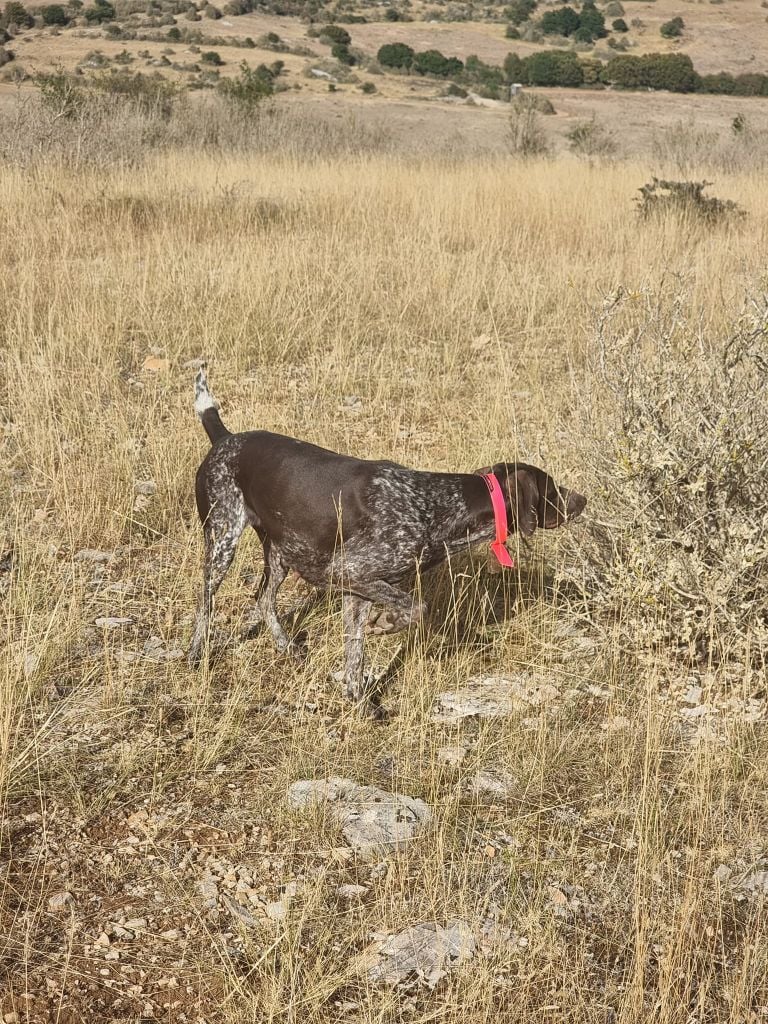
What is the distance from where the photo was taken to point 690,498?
4152 mm

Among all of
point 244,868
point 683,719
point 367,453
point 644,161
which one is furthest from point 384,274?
point 644,161

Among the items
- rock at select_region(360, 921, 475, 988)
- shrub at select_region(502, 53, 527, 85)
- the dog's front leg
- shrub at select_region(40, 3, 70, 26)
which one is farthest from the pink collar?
shrub at select_region(40, 3, 70, 26)

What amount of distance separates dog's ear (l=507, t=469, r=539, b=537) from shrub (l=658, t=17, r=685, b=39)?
6261 centimetres

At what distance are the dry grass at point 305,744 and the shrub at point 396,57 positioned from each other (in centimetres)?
4200

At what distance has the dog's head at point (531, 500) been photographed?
4102mm

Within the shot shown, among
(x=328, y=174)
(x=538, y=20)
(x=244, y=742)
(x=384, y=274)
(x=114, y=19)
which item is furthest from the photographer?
(x=538, y=20)

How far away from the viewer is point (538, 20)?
6731 cm

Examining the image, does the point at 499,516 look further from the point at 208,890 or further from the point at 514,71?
the point at 514,71

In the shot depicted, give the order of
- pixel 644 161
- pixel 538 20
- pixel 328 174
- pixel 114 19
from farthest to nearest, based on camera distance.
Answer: pixel 538 20, pixel 114 19, pixel 644 161, pixel 328 174

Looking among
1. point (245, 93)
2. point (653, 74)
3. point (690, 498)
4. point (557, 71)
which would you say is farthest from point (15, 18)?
point (690, 498)

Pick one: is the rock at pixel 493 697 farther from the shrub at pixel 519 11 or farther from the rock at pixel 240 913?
the shrub at pixel 519 11

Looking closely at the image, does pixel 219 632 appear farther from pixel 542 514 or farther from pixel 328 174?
pixel 328 174

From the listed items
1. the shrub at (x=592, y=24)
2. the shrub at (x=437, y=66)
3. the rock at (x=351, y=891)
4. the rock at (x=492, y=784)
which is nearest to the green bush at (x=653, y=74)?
the shrub at (x=437, y=66)

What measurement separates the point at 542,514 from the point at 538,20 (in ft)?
233
